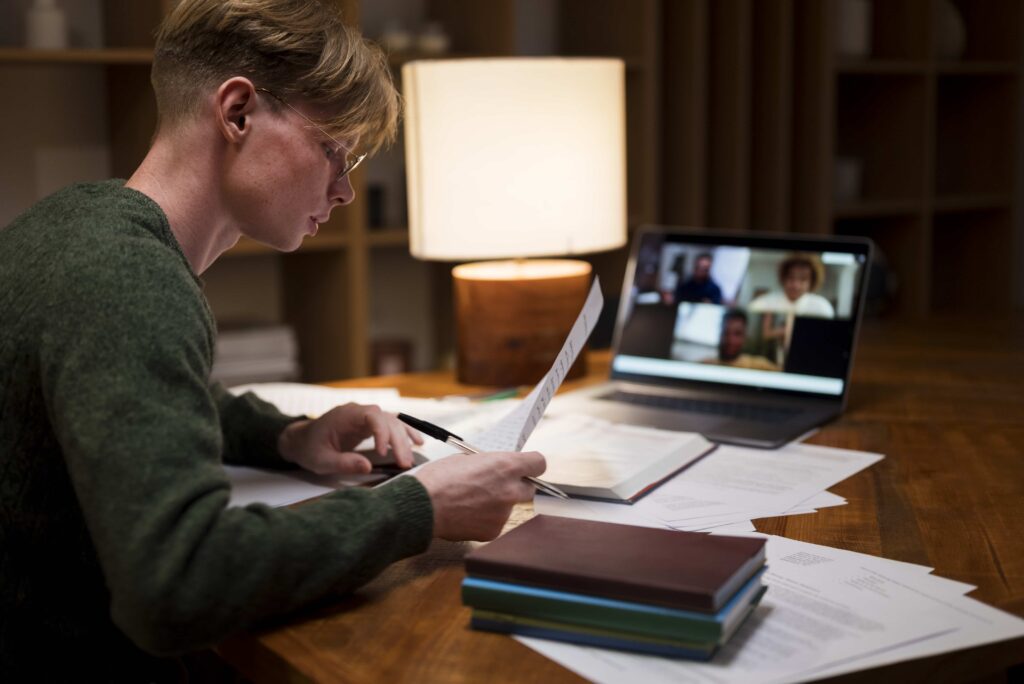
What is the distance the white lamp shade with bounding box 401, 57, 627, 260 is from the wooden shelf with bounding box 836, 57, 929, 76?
1847mm

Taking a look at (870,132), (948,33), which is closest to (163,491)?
(870,132)

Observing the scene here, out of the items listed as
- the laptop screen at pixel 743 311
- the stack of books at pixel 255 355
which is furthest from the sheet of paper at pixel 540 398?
the stack of books at pixel 255 355

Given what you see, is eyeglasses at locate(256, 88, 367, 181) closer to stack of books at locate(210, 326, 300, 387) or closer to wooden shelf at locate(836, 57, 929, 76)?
stack of books at locate(210, 326, 300, 387)

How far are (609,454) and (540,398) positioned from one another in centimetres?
23

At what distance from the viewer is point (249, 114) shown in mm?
1068

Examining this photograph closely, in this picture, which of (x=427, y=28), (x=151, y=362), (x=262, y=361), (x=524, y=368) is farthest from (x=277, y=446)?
(x=427, y=28)

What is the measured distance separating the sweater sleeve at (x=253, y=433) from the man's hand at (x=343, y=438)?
0.7 inches

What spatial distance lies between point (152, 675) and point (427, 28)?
207 centimetres

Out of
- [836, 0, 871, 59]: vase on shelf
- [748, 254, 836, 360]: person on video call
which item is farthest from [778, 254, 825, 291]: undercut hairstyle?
[836, 0, 871, 59]: vase on shelf

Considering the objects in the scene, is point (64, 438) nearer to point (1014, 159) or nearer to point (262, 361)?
point (262, 361)

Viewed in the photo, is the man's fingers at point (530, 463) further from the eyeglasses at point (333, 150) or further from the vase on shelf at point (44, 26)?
the vase on shelf at point (44, 26)

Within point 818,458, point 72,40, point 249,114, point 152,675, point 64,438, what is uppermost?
point 72,40

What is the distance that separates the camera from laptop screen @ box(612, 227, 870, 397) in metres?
1.64

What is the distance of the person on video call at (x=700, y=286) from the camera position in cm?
173
